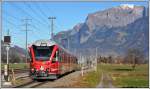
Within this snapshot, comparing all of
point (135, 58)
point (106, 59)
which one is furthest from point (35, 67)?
point (106, 59)

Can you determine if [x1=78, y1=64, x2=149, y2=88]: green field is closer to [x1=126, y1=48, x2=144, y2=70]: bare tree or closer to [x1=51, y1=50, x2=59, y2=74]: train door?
[x1=51, y1=50, x2=59, y2=74]: train door

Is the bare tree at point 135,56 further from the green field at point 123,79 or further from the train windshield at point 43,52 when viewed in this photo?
the train windshield at point 43,52

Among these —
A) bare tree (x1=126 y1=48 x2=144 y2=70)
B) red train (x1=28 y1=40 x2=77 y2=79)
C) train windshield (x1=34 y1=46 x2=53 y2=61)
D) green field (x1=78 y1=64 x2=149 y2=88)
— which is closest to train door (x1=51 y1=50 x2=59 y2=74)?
red train (x1=28 y1=40 x2=77 y2=79)

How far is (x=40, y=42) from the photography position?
33.9 m

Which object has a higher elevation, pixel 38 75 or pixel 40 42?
pixel 40 42

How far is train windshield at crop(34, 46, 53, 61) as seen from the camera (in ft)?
111

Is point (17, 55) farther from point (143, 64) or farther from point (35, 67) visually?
point (35, 67)

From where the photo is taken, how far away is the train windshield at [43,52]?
33750mm

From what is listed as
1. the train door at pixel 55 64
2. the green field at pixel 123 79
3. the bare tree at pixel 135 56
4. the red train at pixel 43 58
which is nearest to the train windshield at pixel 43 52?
the red train at pixel 43 58

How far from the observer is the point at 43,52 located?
34.0 m

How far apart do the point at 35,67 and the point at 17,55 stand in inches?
2798

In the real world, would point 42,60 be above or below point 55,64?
above

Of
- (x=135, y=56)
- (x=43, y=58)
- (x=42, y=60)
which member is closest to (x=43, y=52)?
(x=43, y=58)

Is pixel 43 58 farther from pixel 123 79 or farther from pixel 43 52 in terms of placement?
pixel 123 79
